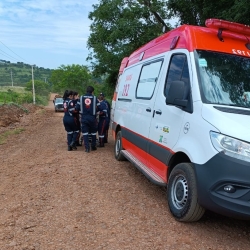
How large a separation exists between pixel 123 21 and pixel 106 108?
25.0ft

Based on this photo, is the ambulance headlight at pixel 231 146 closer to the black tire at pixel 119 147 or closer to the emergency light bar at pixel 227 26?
the emergency light bar at pixel 227 26

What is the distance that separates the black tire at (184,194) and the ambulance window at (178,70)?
3.65 ft

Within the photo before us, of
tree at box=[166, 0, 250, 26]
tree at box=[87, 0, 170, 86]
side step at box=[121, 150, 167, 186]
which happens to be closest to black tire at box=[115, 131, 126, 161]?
side step at box=[121, 150, 167, 186]

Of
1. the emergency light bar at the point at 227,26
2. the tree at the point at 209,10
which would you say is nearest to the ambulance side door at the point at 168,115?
the emergency light bar at the point at 227,26

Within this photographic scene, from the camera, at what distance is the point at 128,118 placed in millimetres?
6109

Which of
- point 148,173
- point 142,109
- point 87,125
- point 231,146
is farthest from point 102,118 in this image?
point 231,146

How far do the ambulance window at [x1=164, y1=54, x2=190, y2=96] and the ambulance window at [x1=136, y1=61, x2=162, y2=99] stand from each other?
1.34 ft

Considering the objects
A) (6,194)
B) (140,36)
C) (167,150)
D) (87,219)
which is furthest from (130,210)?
(140,36)

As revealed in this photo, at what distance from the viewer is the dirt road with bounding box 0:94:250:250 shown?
325cm

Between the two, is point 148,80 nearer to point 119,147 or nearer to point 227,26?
point 227,26

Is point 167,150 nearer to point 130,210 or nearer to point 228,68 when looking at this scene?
point 130,210

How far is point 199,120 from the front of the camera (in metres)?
3.29

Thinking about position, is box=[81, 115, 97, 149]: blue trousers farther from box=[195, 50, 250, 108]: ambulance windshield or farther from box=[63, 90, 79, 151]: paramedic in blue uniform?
box=[195, 50, 250, 108]: ambulance windshield

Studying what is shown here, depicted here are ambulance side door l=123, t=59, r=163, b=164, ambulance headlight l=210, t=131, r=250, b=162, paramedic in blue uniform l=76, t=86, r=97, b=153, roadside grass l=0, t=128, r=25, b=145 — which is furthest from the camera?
roadside grass l=0, t=128, r=25, b=145
